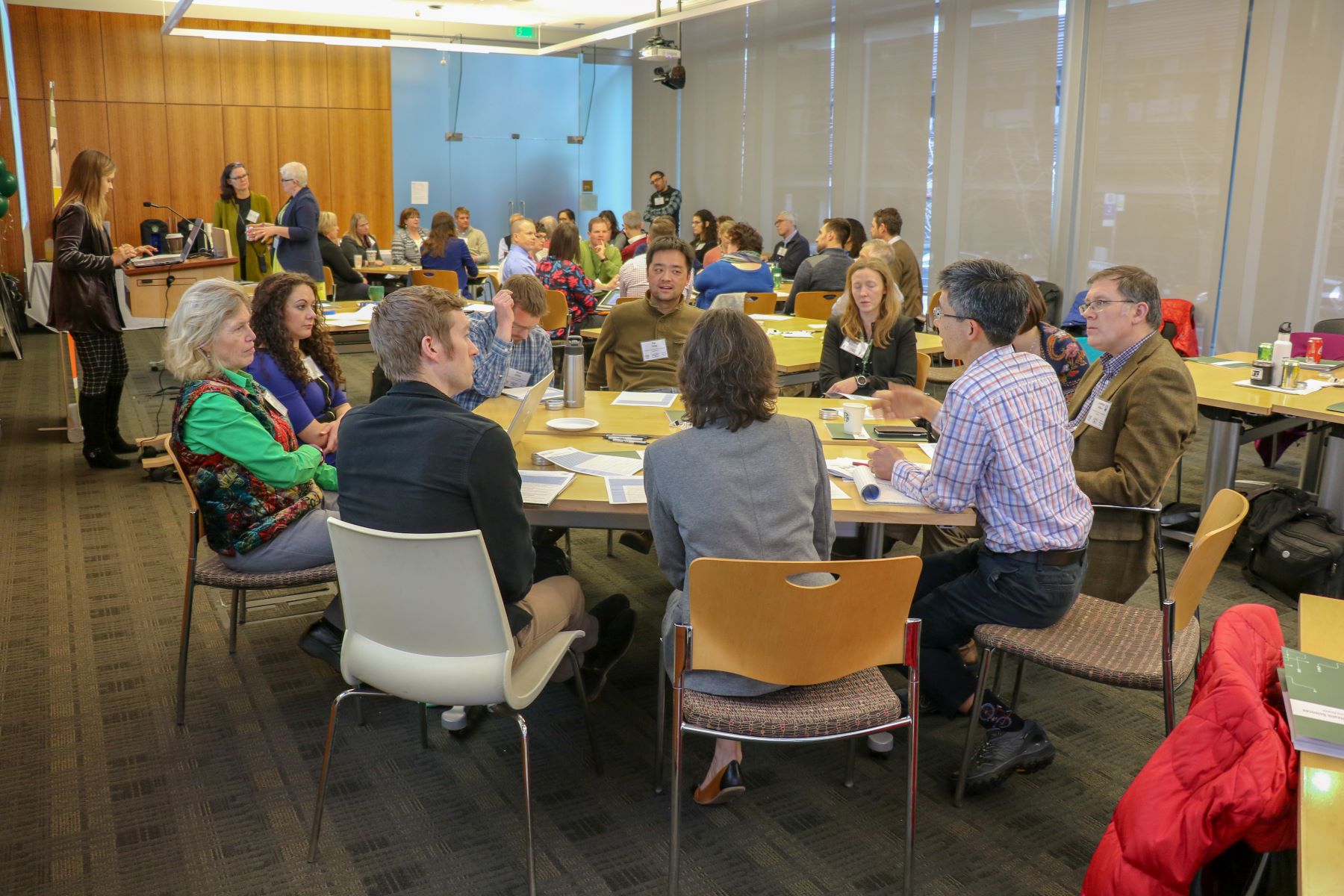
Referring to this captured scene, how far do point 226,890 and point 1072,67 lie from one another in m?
8.78

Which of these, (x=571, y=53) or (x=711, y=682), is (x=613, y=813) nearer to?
(x=711, y=682)

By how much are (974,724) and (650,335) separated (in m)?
2.48

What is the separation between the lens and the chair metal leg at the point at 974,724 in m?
2.53

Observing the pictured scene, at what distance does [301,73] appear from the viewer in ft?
43.5

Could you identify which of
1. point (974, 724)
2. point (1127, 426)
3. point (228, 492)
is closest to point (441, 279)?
point (228, 492)

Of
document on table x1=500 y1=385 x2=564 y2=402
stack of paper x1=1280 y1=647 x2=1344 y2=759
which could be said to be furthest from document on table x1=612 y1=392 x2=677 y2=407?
stack of paper x1=1280 y1=647 x2=1344 y2=759

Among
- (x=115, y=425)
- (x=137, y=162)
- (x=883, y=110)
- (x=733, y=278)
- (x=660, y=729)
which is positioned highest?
(x=883, y=110)

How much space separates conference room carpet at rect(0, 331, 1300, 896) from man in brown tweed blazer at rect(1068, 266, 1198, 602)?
19.8 inches

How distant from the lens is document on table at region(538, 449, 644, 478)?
2912 millimetres

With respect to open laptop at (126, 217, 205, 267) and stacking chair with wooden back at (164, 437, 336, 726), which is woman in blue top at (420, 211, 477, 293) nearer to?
open laptop at (126, 217, 205, 267)

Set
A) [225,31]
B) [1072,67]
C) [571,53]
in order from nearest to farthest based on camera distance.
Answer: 1. [1072,67]
2. [225,31]
3. [571,53]

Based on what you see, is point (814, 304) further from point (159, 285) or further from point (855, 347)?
point (159, 285)

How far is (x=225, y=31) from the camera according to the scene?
1198 centimetres

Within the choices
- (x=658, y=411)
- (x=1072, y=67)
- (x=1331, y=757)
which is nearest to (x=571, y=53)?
(x=1072, y=67)
